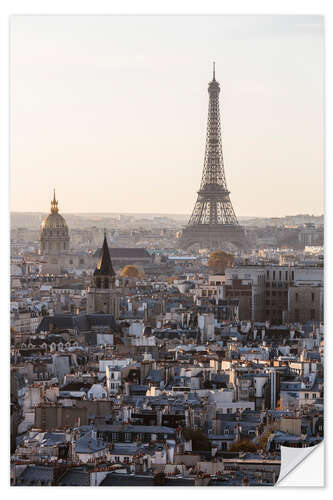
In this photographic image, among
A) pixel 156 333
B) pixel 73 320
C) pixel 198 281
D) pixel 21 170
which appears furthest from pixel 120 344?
pixel 198 281

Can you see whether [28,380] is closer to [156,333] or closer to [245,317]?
[156,333]

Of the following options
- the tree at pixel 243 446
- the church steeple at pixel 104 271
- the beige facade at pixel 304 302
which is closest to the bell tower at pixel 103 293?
the church steeple at pixel 104 271

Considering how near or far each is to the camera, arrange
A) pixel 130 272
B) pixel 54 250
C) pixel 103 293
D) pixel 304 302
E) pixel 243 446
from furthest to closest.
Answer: pixel 54 250 → pixel 130 272 → pixel 103 293 → pixel 304 302 → pixel 243 446

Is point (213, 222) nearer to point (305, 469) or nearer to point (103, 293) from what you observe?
point (103, 293)

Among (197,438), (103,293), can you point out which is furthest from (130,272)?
(197,438)

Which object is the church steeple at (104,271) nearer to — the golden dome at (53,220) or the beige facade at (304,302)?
the golden dome at (53,220)

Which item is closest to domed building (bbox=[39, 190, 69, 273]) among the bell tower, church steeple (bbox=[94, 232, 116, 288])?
church steeple (bbox=[94, 232, 116, 288])

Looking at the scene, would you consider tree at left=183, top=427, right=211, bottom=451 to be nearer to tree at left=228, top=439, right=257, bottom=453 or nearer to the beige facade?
tree at left=228, top=439, right=257, bottom=453
